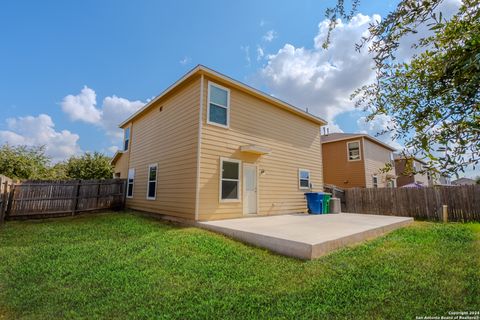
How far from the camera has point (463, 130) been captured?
154 centimetres

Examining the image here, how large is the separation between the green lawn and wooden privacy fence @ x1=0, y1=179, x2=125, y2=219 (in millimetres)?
4354

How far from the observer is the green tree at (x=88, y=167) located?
16.2 m

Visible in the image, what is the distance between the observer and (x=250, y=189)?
8.94 metres

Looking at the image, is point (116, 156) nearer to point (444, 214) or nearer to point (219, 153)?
point (219, 153)

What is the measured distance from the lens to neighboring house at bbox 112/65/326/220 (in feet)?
25.7

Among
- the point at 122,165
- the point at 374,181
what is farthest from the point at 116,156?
the point at 374,181

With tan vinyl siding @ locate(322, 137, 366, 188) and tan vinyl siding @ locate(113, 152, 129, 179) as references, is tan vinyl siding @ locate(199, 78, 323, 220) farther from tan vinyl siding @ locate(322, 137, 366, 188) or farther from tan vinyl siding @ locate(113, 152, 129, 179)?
tan vinyl siding @ locate(113, 152, 129, 179)

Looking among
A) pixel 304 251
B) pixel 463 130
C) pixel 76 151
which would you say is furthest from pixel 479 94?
pixel 76 151

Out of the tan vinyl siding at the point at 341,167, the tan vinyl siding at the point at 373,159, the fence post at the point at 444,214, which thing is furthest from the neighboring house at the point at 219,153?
the tan vinyl siding at the point at 373,159

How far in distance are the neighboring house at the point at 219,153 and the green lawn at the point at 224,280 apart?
8.22 feet

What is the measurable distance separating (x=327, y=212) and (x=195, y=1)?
30.5 ft

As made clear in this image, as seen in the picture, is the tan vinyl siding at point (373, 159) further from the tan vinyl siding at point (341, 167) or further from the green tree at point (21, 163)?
the green tree at point (21, 163)

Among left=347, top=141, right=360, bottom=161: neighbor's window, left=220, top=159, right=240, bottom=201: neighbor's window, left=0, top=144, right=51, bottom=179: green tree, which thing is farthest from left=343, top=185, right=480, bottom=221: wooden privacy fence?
left=0, top=144, right=51, bottom=179: green tree

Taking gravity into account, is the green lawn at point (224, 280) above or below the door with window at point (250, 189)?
below
